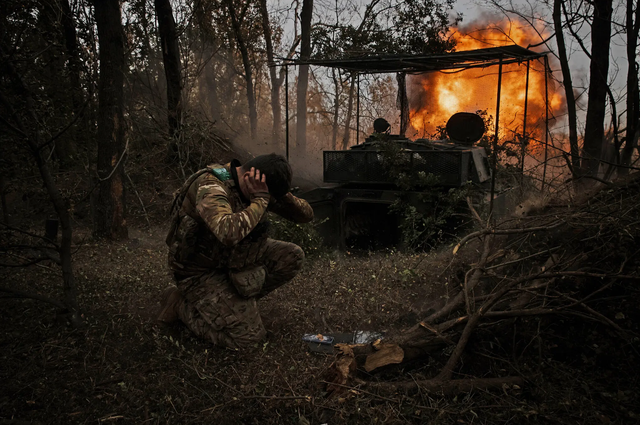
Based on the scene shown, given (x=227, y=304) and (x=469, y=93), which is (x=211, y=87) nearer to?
(x=469, y=93)

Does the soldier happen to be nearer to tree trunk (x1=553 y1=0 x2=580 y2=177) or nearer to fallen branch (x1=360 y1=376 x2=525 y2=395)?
fallen branch (x1=360 y1=376 x2=525 y2=395)

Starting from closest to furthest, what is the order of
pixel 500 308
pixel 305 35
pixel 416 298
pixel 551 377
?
pixel 551 377, pixel 500 308, pixel 416 298, pixel 305 35

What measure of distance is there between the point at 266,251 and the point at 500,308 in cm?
192

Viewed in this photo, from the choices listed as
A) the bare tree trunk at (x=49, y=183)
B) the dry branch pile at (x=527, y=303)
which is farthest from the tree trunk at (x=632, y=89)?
the bare tree trunk at (x=49, y=183)

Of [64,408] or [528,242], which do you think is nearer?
[64,408]

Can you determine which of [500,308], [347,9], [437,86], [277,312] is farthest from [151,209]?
[347,9]

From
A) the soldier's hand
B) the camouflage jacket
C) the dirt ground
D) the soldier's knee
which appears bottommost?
the dirt ground

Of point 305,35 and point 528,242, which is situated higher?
point 305,35

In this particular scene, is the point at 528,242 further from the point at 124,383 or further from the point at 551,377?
the point at 124,383

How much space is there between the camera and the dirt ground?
2.59m

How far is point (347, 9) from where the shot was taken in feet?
67.8

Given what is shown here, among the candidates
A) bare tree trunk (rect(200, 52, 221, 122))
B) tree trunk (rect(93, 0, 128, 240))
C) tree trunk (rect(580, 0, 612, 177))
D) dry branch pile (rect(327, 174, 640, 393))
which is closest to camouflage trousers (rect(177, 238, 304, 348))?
dry branch pile (rect(327, 174, 640, 393))

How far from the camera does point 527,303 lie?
3316mm

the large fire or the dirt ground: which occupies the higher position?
the large fire
